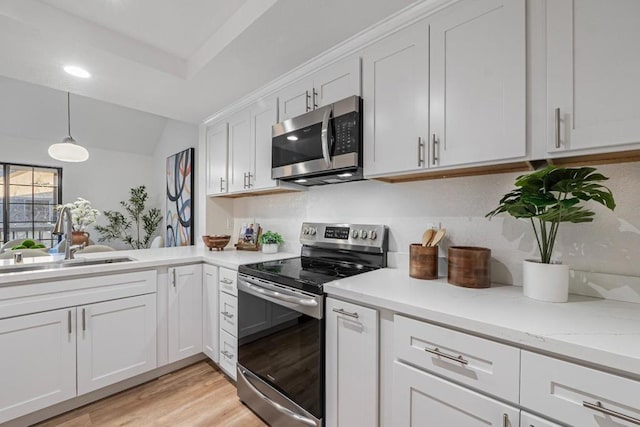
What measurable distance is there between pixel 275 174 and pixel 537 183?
1.53 metres

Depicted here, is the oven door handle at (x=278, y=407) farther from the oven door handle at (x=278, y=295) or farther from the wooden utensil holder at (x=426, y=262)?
the wooden utensil holder at (x=426, y=262)

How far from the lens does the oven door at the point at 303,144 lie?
1.67 m

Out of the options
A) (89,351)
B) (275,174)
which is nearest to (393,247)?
(275,174)

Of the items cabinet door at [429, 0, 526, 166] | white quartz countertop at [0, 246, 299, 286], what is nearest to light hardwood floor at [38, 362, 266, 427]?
white quartz countertop at [0, 246, 299, 286]

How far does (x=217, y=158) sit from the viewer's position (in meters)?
2.80

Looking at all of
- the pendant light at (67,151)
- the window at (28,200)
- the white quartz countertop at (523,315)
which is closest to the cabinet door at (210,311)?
the white quartz countertop at (523,315)

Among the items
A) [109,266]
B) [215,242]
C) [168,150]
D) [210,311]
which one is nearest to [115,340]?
[109,266]

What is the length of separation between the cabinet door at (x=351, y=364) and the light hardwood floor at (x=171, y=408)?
70 centimetres

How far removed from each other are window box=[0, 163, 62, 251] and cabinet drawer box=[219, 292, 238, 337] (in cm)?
502

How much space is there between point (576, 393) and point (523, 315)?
234 mm

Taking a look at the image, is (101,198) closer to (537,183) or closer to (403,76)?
(403,76)

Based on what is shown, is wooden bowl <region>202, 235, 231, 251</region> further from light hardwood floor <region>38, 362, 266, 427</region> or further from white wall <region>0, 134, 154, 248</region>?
white wall <region>0, 134, 154, 248</region>

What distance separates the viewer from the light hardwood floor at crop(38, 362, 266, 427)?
1686mm

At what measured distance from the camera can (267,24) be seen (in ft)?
4.94
